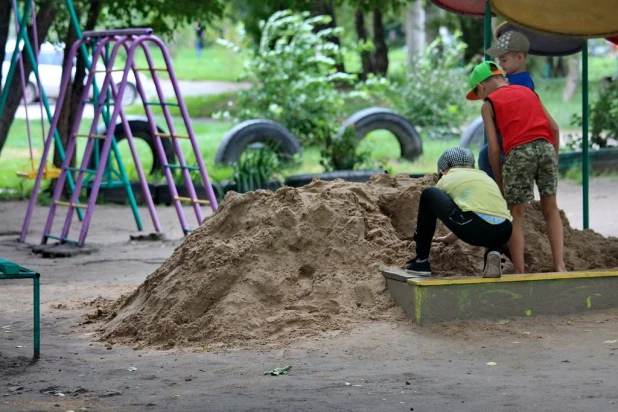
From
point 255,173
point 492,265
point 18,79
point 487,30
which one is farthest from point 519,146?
Answer: point 18,79

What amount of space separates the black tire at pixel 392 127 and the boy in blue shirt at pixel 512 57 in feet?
33.4

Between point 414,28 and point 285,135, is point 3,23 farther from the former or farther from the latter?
point 414,28

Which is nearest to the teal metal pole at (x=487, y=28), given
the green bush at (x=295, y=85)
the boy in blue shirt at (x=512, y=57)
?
the boy in blue shirt at (x=512, y=57)

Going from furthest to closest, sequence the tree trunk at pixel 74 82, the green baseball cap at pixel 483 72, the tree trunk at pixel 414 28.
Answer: the tree trunk at pixel 414 28 < the tree trunk at pixel 74 82 < the green baseball cap at pixel 483 72

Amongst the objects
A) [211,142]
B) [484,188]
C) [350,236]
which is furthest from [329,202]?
[211,142]

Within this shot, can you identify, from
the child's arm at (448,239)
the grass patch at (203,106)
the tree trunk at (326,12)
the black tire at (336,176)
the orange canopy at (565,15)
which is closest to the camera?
the child's arm at (448,239)

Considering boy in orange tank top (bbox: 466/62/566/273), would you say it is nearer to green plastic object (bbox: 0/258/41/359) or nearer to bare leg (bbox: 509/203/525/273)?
bare leg (bbox: 509/203/525/273)

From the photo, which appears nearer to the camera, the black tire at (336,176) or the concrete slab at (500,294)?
the concrete slab at (500,294)

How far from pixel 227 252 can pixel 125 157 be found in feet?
41.1

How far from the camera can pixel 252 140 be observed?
15531 millimetres

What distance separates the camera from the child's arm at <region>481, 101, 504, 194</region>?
6270 millimetres

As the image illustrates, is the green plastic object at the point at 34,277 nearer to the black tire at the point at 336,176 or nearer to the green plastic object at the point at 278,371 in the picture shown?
the green plastic object at the point at 278,371

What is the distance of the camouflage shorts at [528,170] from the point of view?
247 inches

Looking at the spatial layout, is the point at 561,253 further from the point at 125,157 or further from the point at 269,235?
the point at 125,157
